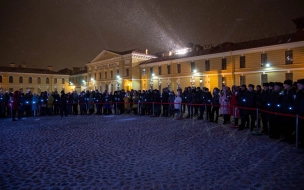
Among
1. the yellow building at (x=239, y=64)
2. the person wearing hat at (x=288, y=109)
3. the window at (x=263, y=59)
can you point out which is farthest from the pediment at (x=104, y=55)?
the person wearing hat at (x=288, y=109)

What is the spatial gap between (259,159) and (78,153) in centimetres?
556

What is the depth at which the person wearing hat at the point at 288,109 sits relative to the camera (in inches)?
342

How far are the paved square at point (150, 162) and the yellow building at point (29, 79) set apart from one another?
65216 mm

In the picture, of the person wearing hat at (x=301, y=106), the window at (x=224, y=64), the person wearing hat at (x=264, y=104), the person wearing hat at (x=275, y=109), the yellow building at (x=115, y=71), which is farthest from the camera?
the yellow building at (x=115, y=71)

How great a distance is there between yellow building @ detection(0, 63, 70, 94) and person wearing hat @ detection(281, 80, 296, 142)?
68.2 metres

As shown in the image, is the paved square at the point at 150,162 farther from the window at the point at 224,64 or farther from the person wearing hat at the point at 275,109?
the window at the point at 224,64

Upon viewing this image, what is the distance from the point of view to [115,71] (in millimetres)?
60219

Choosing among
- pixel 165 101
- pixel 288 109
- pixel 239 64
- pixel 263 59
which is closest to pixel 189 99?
pixel 165 101

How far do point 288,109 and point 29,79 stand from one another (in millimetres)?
75007

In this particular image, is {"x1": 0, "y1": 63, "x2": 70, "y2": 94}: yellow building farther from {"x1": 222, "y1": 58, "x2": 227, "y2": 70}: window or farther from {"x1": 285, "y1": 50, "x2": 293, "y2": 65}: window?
{"x1": 285, "y1": 50, "x2": 293, "y2": 65}: window

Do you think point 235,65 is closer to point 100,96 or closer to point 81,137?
point 100,96

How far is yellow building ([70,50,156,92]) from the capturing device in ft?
182

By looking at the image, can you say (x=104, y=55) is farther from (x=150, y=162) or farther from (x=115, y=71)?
(x=150, y=162)

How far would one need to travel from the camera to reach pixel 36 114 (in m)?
20.9
